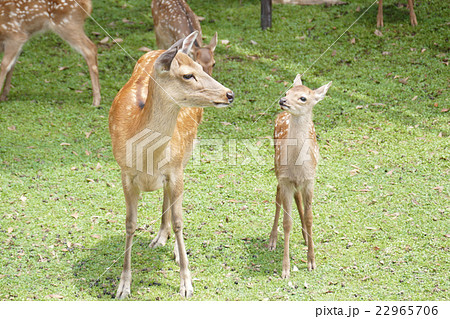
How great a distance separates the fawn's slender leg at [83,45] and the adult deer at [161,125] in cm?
337

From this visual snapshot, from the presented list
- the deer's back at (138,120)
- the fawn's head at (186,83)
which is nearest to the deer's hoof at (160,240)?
the deer's back at (138,120)

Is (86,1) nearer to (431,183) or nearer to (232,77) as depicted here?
(232,77)

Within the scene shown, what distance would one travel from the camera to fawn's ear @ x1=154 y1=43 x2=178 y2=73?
13.4 feet

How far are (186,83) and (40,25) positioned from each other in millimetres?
5283

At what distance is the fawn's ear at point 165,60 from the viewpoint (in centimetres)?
410

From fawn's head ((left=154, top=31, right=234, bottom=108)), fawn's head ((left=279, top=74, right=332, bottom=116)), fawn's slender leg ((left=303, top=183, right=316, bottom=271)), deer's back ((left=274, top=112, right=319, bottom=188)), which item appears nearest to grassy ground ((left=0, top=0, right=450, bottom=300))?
fawn's slender leg ((left=303, top=183, right=316, bottom=271))

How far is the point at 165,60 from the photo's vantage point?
416cm

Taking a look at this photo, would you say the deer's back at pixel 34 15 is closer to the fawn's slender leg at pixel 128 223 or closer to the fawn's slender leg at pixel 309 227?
the fawn's slender leg at pixel 128 223

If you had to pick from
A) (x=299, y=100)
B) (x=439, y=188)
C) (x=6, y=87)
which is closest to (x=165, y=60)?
(x=299, y=100)

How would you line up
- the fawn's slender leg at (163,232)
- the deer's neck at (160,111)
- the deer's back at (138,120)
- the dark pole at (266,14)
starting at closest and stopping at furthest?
1. the deer's neck at (160,111)
2. the deer's back at (138,120)
3. the fawn's slender leg at (163,232)
4. the dark pole at (266,14)

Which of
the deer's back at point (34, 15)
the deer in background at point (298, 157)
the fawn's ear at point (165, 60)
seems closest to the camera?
the fawn's ear at point (165, 60)

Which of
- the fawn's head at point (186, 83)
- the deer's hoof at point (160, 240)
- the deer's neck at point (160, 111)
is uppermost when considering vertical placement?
the fawn's head at point (186, 83)

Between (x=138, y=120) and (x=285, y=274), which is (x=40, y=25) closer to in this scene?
(x=138, y=120)

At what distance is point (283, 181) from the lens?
518 cm
